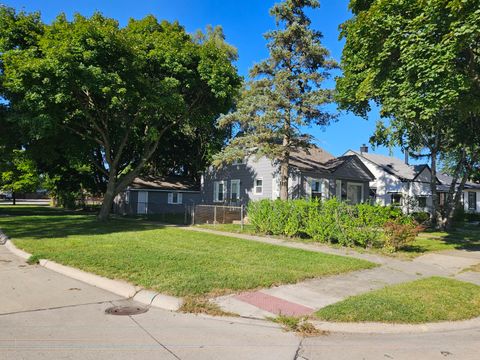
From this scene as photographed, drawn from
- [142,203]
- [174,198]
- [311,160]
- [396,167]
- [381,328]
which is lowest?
[381,328]

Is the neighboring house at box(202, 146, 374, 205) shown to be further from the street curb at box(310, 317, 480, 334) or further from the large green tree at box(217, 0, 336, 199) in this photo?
the street curb at box(310, 317, 480, 334)

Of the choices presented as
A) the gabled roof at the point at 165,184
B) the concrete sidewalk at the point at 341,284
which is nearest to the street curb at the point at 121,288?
the concrete sidewalk at the point at 341,284

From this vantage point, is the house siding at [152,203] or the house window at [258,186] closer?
the house window at [258,186]

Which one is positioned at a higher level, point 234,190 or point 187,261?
point 234,190

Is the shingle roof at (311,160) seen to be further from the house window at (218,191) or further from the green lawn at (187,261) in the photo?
the green lawn at (187,261)

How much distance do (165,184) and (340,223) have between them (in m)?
26.0

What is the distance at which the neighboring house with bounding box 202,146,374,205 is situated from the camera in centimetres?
2559

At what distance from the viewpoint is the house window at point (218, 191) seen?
30520 millimetres

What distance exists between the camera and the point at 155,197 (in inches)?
1416

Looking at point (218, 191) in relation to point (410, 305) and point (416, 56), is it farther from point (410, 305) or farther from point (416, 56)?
point (410, 305)

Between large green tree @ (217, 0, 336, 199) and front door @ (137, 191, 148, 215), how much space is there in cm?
1504

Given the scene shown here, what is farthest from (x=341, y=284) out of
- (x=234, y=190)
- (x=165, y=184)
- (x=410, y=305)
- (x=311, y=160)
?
(x=165, y=184)

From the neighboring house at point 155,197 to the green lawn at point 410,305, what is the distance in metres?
27.6

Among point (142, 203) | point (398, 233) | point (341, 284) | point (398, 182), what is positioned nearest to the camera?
point (341, 284)
